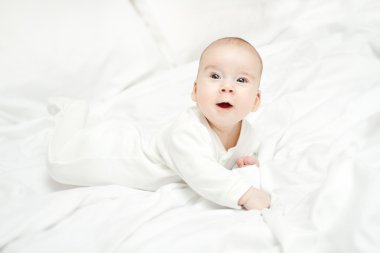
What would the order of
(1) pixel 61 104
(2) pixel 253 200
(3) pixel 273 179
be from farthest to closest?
(1) pixel 61 104, (3) pixel 273 179, (2) pixel 253 200

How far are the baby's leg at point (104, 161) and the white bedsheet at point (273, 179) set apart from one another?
0.04 meters

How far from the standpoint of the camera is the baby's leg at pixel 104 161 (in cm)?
110

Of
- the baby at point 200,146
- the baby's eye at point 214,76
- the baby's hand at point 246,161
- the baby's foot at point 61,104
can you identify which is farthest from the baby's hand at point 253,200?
the baby's foot at point 61,104

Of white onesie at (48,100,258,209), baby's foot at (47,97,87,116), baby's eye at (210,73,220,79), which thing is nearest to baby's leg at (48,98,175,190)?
white onesie at (48,100,258,209)

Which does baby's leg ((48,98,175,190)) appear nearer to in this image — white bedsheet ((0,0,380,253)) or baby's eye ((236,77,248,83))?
white bedsheet ((0,0,380,253))

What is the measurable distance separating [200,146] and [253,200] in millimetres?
172

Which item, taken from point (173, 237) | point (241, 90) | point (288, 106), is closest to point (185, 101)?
point (288, 106)

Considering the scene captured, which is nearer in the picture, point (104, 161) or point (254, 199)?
point (254, 199)

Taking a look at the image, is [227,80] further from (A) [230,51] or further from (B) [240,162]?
(B) [240,162]

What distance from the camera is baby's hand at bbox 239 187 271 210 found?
0.98 metres

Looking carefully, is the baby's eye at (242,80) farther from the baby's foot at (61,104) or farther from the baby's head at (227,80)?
the baby's foot at (61,104)

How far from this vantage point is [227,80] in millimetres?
1019

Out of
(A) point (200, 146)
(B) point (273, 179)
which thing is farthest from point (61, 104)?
(B) point (273, 179)

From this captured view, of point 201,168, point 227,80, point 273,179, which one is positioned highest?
point 227,80
